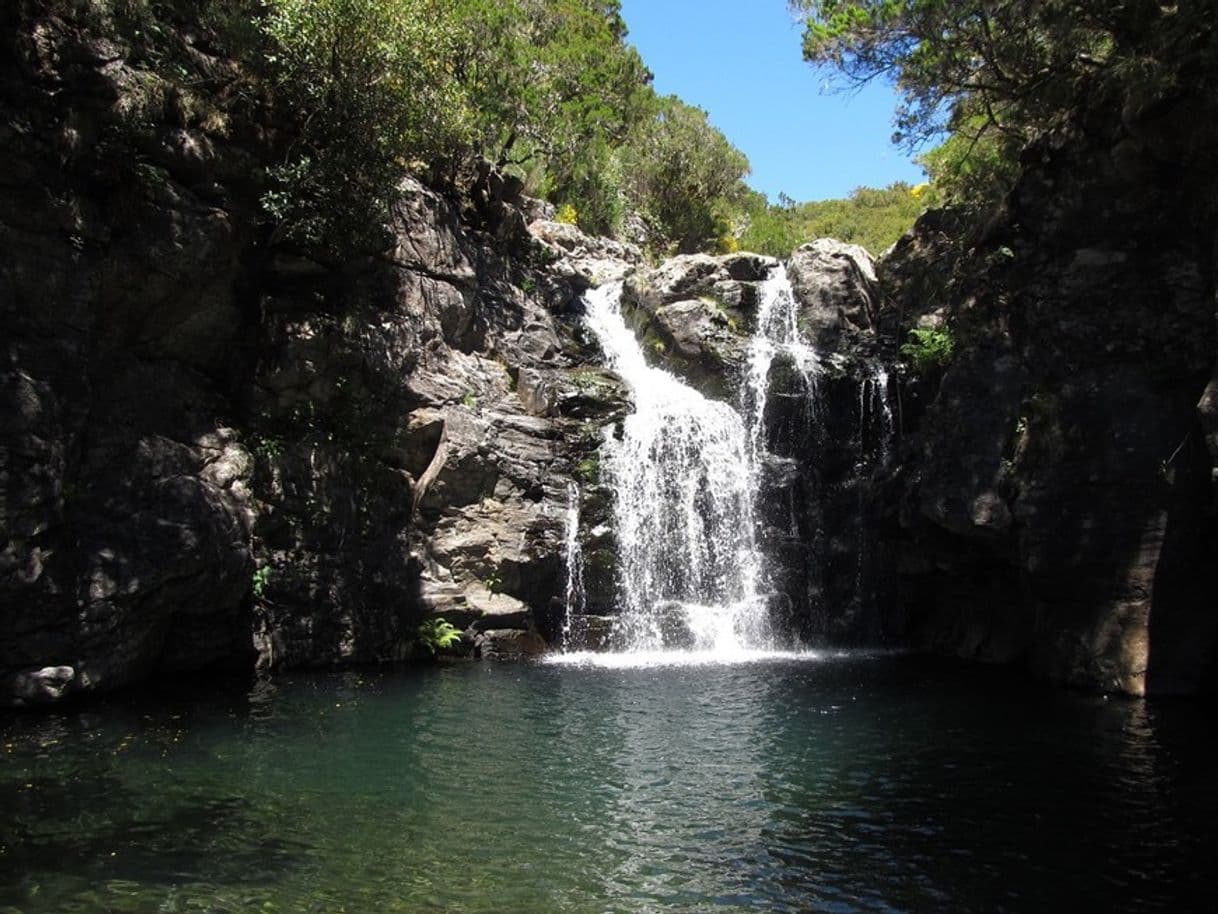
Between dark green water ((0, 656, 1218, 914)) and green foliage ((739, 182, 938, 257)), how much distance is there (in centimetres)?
2116

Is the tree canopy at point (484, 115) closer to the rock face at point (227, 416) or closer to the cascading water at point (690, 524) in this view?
the rock face at point (227, 416)

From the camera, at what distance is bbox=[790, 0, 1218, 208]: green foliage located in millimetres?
15812

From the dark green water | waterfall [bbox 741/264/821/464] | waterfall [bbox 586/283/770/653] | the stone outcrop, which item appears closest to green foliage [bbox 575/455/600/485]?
waterfall [bbox 586/283/770/653]

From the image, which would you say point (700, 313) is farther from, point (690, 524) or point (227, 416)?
point (227, 416)

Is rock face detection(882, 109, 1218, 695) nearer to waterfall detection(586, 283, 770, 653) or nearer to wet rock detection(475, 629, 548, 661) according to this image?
waterfall detection(586, 283, 770, 653)

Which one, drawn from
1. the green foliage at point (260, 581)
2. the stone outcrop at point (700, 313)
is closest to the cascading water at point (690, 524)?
the stone outcrop at point (700, 313)

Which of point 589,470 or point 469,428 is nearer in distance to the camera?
point 469,428

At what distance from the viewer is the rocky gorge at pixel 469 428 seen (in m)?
14.9

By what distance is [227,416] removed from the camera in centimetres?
1805

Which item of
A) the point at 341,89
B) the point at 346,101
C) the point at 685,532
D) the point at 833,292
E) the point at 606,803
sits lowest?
the point at 606,803

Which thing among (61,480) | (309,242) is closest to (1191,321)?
(309,242)

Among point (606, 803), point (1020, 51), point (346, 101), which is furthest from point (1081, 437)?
point (346, 101)

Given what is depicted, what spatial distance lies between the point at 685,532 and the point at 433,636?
6.50 m

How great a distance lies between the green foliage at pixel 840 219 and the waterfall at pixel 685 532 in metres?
12.7
